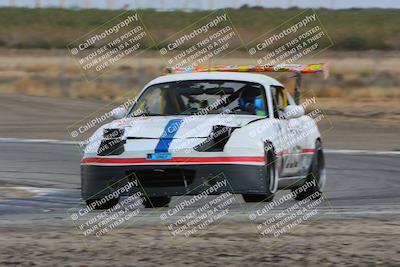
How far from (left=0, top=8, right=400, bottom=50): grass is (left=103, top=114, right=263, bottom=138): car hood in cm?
7375

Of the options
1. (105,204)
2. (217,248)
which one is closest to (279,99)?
(105,204)

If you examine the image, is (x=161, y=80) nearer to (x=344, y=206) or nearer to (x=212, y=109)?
(x=212, y=109)

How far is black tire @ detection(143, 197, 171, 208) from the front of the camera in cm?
1213

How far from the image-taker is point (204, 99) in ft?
40.3

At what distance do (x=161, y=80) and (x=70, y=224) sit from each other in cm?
323

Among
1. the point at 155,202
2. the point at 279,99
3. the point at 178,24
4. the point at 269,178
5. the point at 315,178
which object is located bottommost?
the point at 315,178

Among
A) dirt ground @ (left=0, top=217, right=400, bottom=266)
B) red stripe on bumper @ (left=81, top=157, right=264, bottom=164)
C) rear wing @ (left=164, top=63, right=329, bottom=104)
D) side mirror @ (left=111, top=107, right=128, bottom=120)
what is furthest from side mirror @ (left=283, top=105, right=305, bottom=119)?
dirt ground @ (left=0, top=217, right=400, bottom=266)

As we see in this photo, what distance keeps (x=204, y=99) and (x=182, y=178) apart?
151 cm

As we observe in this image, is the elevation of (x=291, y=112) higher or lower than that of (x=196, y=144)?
lower

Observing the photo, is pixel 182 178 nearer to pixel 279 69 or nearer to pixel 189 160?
pixel 189 160

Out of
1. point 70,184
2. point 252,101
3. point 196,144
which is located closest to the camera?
point 196,144

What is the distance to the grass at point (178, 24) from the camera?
87750 mm

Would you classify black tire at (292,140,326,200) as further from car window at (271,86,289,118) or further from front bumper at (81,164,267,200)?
front bumper at (81,164,267,200)

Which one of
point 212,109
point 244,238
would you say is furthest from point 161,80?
point 244,238
